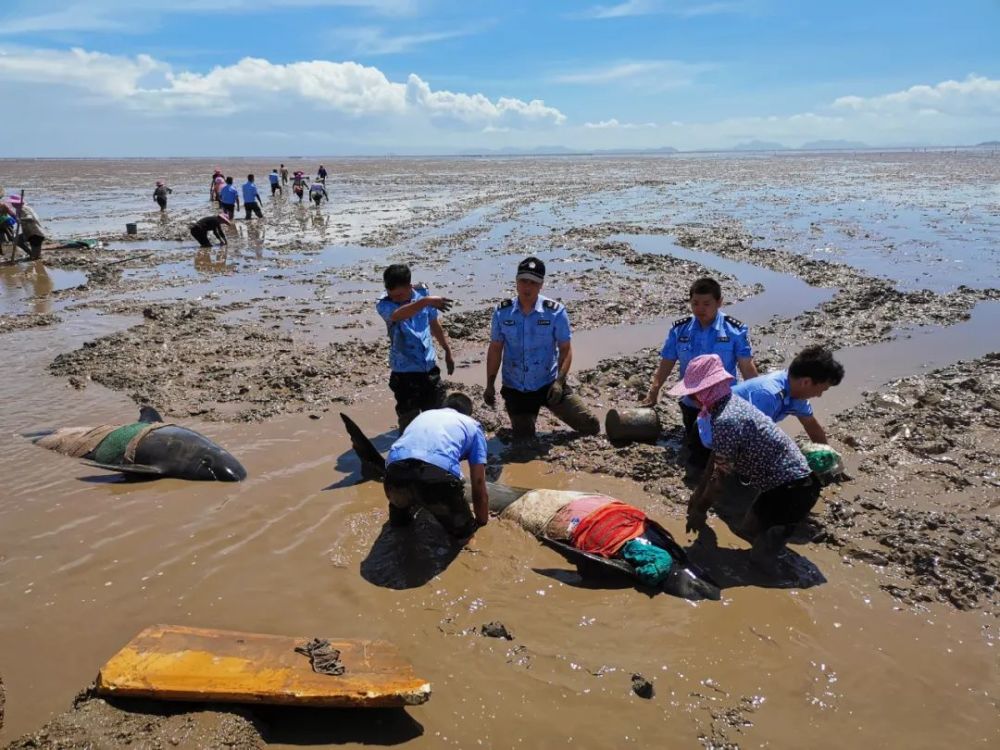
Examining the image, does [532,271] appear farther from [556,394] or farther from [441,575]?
[441,575]

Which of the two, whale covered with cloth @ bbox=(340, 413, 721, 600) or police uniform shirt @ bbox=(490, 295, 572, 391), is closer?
whale covered with cloth @ bbox=(340, 413, 721, 600)

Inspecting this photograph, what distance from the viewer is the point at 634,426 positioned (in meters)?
6.41

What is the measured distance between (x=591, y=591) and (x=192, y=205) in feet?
108

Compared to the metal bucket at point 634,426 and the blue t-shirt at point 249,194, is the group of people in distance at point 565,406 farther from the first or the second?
the blue t-shirt at point 249,194

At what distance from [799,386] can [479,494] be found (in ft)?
7.86

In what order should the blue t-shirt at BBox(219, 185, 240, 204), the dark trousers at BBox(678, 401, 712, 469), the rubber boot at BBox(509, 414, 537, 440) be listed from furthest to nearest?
the blue t-shirt at BBox(219, 185, 240, 204), the rubber boot at BBox(509, 414, 537, 440), the dark trousers at BBox(678, 401, 712, 469)

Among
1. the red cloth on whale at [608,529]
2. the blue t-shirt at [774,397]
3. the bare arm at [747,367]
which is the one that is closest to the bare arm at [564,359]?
the bare arm at [747,367]

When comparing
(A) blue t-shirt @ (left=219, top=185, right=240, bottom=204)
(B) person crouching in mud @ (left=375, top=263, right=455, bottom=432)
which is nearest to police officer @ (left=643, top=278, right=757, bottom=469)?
(B) person crouching in mud @ (left=375, top=263, right=455, bottom=432)

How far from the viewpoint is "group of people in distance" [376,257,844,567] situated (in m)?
4.25

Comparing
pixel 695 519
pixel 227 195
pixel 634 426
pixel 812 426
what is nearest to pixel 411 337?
pixel 634 426

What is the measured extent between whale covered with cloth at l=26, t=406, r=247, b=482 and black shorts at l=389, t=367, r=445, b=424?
159 cm

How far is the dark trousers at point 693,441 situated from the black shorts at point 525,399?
1348 millimetres

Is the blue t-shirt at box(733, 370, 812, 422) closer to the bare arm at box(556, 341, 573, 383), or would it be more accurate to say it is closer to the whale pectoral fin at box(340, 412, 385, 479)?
the bare arm at box(556, 341, 573, 383)

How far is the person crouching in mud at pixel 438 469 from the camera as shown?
4.30 metres
